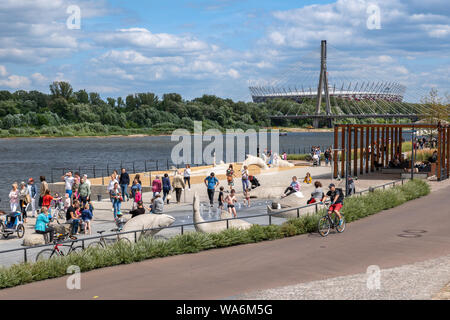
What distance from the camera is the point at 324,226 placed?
52.9 feet

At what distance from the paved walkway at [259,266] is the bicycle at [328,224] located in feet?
0.68

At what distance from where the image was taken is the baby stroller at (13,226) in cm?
1708

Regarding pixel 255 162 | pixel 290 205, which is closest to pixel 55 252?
pixel 290 205

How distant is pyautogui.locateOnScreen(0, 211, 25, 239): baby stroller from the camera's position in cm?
1708

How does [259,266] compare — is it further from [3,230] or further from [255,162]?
[255,162]

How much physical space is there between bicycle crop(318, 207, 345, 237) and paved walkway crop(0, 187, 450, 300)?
8.2 inches

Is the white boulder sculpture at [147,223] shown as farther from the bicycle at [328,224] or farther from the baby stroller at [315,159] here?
the baby stroller at [315,159]

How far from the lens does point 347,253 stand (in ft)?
45.2

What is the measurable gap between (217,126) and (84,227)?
5437 inches

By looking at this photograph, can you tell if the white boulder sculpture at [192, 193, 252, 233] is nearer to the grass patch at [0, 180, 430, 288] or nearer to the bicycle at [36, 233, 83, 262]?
the grass patch at [0, 180, 430, 288]

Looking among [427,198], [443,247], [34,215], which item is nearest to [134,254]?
[443,247]

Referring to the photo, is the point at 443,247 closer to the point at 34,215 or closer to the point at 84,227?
the point at 84,227

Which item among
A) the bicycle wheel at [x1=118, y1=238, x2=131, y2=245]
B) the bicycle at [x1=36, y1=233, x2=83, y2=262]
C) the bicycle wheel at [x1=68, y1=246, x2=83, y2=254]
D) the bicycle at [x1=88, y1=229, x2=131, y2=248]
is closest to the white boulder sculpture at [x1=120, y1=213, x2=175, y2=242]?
the bicycle wheel at [x1=118, y1=238, x2=131, y2=245]

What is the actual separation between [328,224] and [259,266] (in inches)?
167
